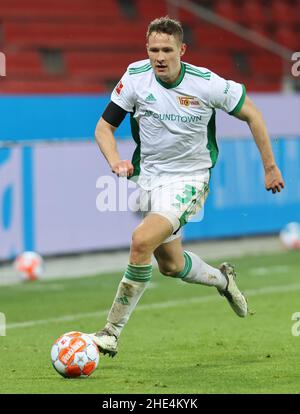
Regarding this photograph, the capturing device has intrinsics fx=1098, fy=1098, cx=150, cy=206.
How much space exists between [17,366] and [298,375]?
1827 millimetres

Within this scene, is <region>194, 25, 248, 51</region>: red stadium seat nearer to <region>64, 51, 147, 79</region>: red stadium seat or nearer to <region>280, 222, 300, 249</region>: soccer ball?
<region>64, 51, 147, 79</region>: red stadium seat

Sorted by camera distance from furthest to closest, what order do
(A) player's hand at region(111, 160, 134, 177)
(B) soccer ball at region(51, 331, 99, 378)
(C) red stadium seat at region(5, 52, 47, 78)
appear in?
(C) red stadium seat at region(5, 52, 47, 78)
(A) player's hand at region(111, 160, 134, 177)
(B) soccer ball at region(51, 331, 99, 378)

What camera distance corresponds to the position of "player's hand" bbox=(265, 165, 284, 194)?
7.11 metres

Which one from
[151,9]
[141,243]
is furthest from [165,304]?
[151,9]

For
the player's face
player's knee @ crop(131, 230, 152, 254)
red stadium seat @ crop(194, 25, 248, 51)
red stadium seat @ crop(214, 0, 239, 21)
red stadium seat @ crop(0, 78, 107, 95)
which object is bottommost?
player's knee @ crop(131, 230, 152, 254)

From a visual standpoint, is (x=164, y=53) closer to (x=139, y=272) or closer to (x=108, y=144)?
(x=108, y=144)

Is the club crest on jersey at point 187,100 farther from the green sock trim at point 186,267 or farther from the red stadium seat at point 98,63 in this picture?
the red stadium seat at point 98,63

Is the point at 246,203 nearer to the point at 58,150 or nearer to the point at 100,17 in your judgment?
the point at 58,150

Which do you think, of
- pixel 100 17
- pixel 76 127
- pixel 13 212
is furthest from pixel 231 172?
pixel 100 17

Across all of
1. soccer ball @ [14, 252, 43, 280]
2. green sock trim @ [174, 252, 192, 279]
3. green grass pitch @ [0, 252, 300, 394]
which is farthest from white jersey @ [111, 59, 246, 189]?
soccer ball @ [14, 252, 43, 280]

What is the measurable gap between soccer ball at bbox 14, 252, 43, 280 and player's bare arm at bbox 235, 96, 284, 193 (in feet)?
19.1

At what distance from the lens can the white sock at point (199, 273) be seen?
25.2ft

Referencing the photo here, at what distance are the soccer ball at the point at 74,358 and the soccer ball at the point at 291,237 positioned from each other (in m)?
9.71
